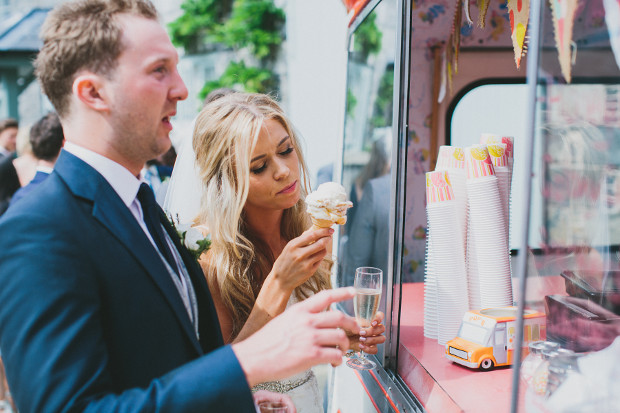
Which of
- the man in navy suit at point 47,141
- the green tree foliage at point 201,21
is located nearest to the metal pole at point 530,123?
the man in navy suit at point 47,141

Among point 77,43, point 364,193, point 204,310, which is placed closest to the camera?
point 77,43

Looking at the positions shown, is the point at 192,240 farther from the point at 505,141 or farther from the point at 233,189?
the point at 505,141

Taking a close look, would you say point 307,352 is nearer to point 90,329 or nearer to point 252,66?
point 90,329

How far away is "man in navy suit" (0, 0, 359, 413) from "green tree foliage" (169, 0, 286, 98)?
1191 cm

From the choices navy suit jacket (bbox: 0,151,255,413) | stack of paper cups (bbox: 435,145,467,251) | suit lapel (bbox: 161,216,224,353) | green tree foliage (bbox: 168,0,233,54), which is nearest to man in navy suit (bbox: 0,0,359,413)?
navy suit jacket (bbox: 0,151,255,413)

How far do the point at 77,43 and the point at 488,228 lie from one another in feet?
4.78

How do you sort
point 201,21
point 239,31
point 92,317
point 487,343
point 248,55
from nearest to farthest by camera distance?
point 92,317 < point 487,343 < point 239,31 < point 248,55 < point 201,21

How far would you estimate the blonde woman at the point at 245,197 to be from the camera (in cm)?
203

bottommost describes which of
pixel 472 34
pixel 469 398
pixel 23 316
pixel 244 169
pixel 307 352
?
pixel 469 398

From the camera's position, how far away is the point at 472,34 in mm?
3135

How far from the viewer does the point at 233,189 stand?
6.92ft

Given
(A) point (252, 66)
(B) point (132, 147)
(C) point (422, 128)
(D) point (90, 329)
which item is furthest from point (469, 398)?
(A) point (252, 66)

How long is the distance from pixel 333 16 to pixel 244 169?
831 centimetres

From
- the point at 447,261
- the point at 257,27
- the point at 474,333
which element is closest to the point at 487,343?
the point at 474,333
